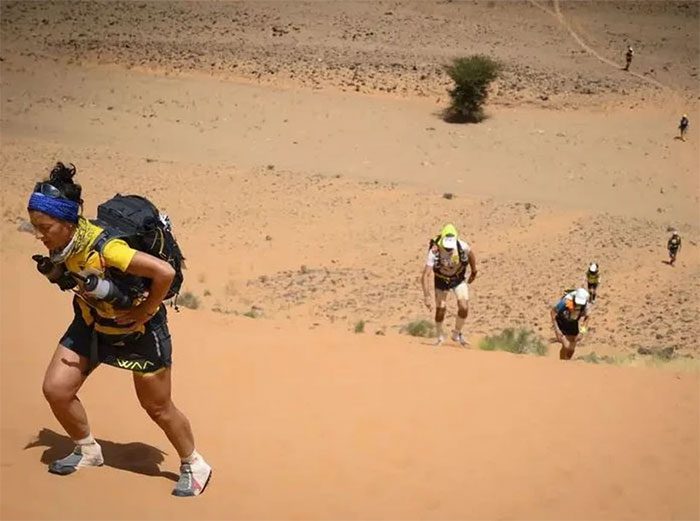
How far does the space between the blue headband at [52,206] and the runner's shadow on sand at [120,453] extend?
6.00ft

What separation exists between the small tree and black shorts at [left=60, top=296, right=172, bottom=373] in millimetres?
28111

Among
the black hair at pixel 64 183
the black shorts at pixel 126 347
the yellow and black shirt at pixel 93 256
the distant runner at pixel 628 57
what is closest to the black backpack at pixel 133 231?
the yellow and black shirt at pixel 93 256

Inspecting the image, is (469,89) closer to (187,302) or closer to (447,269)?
(187,302)

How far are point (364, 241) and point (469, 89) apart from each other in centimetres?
1377

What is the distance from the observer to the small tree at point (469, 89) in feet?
104

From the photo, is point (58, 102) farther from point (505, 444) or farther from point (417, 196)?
point (505, 444)

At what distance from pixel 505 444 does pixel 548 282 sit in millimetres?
11622

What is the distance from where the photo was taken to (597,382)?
24.1 feet

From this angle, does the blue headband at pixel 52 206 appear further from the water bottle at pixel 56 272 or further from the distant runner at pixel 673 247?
the distant runner at pixel 673 247

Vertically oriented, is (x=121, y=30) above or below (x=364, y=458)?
above

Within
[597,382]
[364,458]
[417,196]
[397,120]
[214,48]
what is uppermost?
[214,48]

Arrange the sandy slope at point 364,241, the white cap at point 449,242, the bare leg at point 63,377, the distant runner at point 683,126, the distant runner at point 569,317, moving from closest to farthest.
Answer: the bare leg at point 63,377 < the sandy slope at point 364,241 < the white cap at point 449,242 < the distant runner at point 569,317 < the distant runner at point 683,126

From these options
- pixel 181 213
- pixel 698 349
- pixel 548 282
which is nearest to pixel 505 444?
pixel 698 349

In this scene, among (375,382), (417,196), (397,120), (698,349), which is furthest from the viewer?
(397,120)
